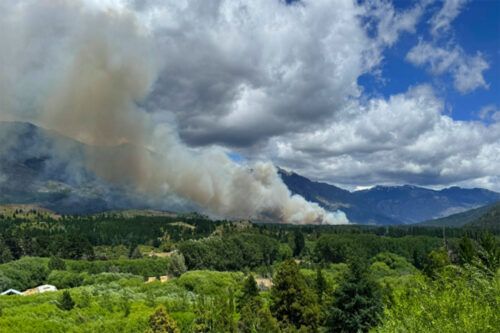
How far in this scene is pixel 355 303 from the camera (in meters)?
49.6

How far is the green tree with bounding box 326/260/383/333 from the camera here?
1921 inches

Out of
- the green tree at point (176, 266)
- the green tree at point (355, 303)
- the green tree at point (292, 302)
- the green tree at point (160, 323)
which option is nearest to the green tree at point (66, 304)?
the green tree at point (160, 323)

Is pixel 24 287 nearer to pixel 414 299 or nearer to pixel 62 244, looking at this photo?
pixel 62 244

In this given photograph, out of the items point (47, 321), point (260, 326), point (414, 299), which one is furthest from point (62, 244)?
point (414, 299)

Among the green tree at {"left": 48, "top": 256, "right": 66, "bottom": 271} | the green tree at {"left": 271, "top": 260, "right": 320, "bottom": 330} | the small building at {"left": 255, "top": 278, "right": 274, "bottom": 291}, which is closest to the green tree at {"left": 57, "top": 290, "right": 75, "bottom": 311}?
the green tree at {"left": 271, "top": 260, "right": 320, "bottom": 330}

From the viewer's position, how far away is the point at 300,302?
60.9m

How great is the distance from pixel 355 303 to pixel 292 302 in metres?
12.9

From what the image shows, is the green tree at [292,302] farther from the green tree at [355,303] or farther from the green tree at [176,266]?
the green tree at [176,266]

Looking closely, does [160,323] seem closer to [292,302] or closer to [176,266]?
[292,302]

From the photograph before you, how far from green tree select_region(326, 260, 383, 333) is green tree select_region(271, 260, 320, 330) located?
10.1 meters

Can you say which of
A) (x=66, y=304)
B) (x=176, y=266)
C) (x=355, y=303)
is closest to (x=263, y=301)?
(x=66, y=304)

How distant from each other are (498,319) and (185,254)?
14894 cm

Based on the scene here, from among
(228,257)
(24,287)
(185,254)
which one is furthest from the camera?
(228,257)

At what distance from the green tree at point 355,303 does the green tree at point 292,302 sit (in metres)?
10.1
